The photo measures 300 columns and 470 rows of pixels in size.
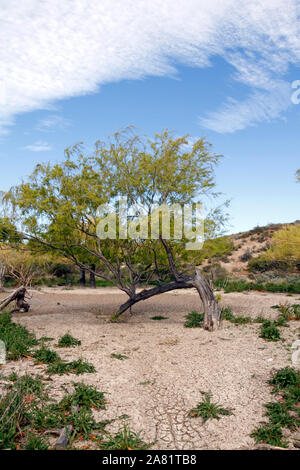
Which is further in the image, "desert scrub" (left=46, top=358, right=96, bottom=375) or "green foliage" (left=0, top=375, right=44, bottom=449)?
"desert scrub" (left=46, top=358, right=96, bottom=375)

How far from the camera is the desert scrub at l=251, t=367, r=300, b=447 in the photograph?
397cm

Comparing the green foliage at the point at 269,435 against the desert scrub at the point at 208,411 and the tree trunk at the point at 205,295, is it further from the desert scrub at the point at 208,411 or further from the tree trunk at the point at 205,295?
the tree trunk at the point at 205,295

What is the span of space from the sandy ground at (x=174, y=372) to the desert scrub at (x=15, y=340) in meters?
0.34

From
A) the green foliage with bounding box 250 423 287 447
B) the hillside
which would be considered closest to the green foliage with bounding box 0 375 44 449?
the green foliage with bounding box 250 423 287 447

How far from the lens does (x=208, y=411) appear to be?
4598mm

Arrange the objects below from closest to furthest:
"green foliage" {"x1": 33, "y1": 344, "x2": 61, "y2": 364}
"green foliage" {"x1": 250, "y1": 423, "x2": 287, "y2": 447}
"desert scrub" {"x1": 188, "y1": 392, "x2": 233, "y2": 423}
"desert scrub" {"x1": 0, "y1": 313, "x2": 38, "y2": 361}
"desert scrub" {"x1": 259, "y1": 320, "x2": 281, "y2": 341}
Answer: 1. "green foliage" {"x1": 250, "y1": 423, "x2": 287, "y2": 447}
2. "desert scrub" {"x1": 188, "y1": 392, "x2": 233, "y2": 423}
3. "green foliage" {"x1": 33, "y1": 344, "x2": 61, "y2": 364}
4. "desert scrub" {"x1": 0, "y1": 313, "x2": 38, "y2": 361}
5. "desert scrub" {"x1": 259, "y1": 320, "x2": 281, "y2": 341}

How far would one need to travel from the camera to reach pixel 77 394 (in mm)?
4770

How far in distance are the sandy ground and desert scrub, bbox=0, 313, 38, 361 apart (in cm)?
34

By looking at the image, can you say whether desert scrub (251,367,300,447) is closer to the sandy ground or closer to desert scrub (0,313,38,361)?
the sandy ground

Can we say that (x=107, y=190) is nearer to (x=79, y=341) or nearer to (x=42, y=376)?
(x=79, y=341)

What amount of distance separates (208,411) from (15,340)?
4.62 meters

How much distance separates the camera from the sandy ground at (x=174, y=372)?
429 centimetres

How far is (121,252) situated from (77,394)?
24.9 ft
